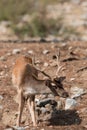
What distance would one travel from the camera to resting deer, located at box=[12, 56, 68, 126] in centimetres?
805

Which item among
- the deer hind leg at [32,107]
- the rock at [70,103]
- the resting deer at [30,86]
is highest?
the resting deer at [30,86]

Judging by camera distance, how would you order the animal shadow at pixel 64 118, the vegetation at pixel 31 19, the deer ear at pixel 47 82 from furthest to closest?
the vegetation at pixel 31 19
the animal shadow at pixel 64 118
the deer ear at pixel 47 82

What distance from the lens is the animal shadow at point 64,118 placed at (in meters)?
8.18

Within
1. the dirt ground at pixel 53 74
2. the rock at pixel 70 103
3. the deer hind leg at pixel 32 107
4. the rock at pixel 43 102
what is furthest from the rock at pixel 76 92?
the deer hind leg at pixel 32 107

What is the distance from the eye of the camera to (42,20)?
22953 millimetres

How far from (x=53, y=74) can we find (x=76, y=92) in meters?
0.89

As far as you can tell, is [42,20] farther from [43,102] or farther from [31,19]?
Answer: [43,102]

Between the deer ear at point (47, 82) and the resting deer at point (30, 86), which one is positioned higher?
the deer ear at point (47, 82)

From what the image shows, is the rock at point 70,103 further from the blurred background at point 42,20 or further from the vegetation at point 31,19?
the vegetation at point 31,19

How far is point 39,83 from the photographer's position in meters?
8.09

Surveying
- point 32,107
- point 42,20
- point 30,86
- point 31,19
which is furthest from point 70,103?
point 42,20

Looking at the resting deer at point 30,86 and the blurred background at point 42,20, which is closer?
the resting deer at point 30,86

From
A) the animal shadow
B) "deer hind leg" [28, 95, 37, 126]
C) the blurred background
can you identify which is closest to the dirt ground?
the animal shadow

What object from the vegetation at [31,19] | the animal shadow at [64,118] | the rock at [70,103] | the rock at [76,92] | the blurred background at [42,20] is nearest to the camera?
the animal shadow at [64,118]
